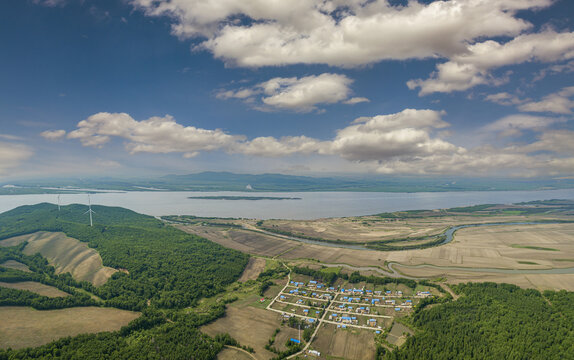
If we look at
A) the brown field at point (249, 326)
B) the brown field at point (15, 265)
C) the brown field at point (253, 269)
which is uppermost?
the brown field at point (15, 265)

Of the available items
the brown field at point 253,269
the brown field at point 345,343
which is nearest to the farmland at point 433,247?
the brown field at point 253,269

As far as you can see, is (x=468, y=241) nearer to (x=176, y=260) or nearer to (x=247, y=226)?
(x=247, y=226)

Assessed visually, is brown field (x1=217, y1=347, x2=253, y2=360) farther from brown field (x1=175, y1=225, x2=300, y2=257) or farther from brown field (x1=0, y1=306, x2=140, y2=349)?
brown field (x1=175, y1=225, x2=300, y2=257)

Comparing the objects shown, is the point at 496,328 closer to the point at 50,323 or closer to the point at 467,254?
the point at 467,254

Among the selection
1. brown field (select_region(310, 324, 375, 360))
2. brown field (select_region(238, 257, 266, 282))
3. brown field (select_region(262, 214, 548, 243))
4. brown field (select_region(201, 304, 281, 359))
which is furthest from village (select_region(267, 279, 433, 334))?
brown field (select_region(262, 214, 548, 243))

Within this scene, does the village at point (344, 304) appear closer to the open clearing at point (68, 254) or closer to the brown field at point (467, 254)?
the brown field at point (467, 254)
